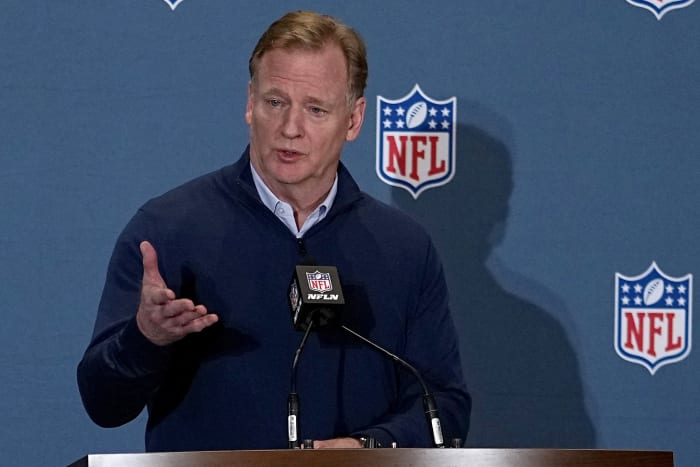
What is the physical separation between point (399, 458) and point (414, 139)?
55.4 inches

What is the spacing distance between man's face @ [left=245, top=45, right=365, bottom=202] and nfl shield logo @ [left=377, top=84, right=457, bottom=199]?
23.1 inches

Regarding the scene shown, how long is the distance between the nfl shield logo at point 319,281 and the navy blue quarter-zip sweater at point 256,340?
1.18 ft

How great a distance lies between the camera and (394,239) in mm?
2182

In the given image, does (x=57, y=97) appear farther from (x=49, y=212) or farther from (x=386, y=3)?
(x=386, y=3)

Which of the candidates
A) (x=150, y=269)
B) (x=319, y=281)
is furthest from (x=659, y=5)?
(x=150, y=269)

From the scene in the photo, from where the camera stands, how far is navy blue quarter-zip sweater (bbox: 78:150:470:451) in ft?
6.49

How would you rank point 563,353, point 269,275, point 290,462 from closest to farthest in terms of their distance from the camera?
point 290,462 → point 269,275 → point 563,353

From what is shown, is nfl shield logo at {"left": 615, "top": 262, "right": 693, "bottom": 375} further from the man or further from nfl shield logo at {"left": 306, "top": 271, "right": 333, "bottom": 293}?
nfl shield logo at {"left": 306, "top": 271, "right": 333, "bottom": 293}

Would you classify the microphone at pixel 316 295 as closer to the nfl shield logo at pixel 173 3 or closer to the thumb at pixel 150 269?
the thumb at pixel 150 269

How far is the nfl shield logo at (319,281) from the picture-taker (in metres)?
1.63

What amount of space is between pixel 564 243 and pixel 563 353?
0.87ft

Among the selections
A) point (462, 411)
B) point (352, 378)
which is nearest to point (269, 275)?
point (352, 378)

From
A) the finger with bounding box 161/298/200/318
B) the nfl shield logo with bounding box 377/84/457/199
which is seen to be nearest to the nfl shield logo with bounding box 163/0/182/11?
the nfl shield logo with bounding box 377/84/457/199

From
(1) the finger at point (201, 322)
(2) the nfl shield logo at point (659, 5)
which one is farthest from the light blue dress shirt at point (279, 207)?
(2) the nfl shield logo at point (659, 5)
